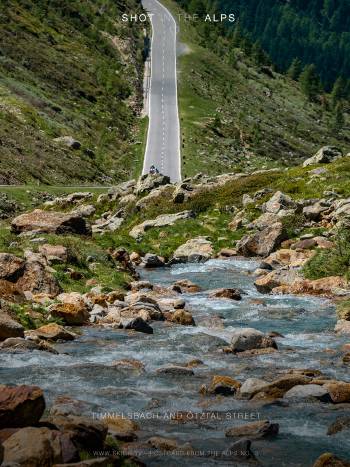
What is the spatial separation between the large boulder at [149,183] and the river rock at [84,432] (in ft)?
142

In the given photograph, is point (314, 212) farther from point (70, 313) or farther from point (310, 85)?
point (310, 85)

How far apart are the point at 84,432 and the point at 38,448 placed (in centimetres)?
131

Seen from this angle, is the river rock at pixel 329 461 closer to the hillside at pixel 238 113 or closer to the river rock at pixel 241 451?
the river rock at pixel 241 451

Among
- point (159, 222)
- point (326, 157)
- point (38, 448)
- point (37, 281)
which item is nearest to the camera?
point (38, 448)

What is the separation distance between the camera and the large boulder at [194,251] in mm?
37500

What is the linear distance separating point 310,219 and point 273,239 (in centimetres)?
384

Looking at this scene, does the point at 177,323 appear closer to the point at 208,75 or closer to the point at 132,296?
the point at 132,296

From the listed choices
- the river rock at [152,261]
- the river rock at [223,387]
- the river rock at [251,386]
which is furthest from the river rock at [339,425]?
the river rock at [152,261]

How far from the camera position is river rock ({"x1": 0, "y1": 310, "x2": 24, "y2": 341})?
17748 mm

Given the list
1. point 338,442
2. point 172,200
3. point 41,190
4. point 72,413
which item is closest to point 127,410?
point 72,413

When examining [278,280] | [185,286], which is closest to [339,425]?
[278,280]

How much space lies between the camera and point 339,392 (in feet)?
45.5

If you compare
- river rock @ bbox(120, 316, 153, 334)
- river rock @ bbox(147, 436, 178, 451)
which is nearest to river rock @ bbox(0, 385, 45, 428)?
river rock @ bbox(147, 436, 178, 451)

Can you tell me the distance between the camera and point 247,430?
472 inches
